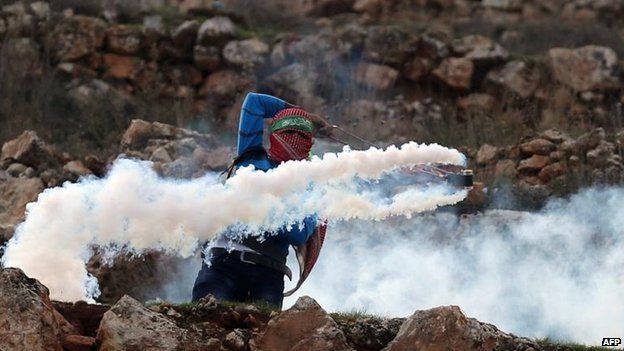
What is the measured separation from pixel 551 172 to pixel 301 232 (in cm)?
562

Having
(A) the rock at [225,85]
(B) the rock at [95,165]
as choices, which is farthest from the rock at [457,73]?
(B) the rock at [95,165]

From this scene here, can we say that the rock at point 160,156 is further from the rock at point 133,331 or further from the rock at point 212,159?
the rock at point 133,331

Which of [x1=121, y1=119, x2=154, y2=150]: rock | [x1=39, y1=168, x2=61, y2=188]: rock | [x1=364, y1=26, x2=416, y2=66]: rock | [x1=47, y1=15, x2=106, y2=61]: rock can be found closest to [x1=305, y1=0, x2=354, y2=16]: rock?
[x1=364, y1=26, x2=416, y2=66]: rock

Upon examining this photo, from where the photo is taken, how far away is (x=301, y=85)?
17828mm

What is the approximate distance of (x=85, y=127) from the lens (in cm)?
1652

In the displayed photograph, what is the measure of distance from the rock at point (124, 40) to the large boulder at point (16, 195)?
4782mm

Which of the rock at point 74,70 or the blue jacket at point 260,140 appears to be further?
the rock at point 74,70

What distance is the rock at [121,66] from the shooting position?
58.6ft

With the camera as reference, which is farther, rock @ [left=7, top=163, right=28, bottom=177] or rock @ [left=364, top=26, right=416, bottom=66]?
rock @ [left=364, top=26, right=416, bottom=66]

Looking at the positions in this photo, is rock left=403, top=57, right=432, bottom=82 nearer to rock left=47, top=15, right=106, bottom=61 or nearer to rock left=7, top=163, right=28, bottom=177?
rock left=47, top=15, right=106, bottom=61

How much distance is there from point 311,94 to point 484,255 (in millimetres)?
5514

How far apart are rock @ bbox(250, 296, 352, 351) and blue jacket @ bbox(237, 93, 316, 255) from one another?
156 centimetres

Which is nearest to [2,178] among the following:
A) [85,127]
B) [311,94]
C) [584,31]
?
[85,127]

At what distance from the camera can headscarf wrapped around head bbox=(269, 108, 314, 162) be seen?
977cm
